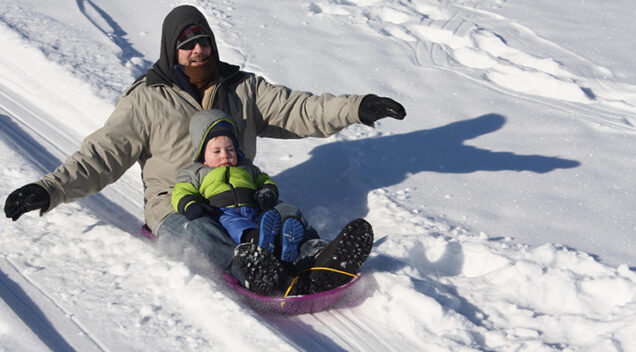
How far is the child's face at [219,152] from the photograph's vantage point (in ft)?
10.7

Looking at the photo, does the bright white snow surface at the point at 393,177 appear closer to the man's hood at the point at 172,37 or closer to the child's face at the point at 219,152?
the child's face at the point at 219,152

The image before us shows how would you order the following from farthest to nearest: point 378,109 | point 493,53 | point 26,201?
point 493,53
point 378,109
point 26,201

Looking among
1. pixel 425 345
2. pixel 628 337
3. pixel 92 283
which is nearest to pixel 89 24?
pixel 92 283

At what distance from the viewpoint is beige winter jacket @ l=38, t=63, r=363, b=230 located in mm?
3262

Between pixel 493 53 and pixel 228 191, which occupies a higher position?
pixel 493 53

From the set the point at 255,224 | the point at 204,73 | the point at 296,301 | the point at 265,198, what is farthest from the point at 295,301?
the point at 204,73

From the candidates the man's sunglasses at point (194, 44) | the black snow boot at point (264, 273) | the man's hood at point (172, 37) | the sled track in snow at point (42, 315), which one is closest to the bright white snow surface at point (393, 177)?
the sled track in snow at point (42, 315)

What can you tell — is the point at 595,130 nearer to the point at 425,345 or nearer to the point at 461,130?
the point at 461,130

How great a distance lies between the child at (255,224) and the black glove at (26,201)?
1.79 ft

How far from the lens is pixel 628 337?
2.62 meters

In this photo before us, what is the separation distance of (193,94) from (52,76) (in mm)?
2132

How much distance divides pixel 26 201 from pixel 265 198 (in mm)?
998

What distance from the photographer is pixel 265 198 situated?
3.17 meters

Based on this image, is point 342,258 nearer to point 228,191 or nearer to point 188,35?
point 228,191
